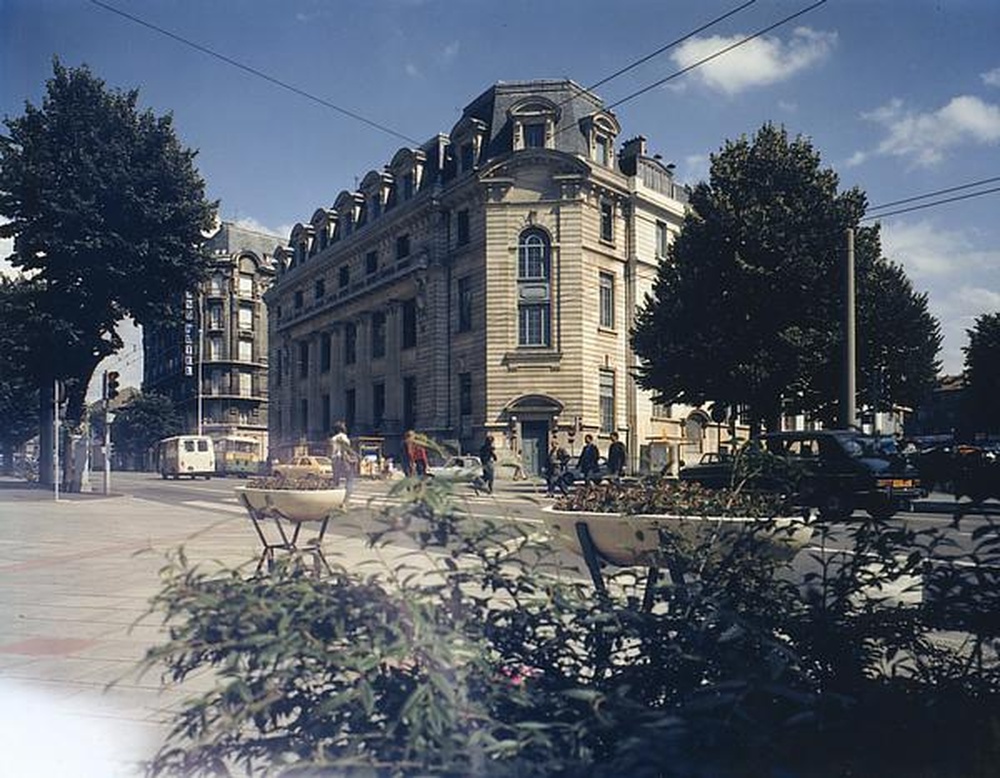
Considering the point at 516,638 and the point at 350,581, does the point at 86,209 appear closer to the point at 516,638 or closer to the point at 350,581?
the point at 350,581

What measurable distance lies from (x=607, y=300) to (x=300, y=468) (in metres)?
13.5

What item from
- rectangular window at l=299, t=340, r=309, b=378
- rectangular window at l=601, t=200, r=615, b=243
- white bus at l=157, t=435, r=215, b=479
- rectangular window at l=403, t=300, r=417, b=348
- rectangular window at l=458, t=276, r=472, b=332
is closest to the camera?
rectangular window at l=299, t=340, r=309, b=378

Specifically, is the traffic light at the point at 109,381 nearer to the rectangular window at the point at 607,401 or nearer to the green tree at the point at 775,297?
the green tree at the point at 775,297

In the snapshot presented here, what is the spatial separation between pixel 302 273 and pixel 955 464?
348 centimetres

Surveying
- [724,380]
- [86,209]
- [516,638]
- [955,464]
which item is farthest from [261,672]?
[724,380]

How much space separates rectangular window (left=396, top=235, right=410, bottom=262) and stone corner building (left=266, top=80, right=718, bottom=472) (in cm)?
2

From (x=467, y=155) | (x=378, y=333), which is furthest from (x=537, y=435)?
(x=378, y=333)

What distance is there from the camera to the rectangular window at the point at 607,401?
23812mm

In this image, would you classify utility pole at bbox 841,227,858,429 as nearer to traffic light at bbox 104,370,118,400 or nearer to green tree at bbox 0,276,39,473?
traffic light at bbox 104,370,118,400

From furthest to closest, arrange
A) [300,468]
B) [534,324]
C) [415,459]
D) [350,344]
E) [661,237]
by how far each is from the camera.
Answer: [534,324], [661,237], [350,344], [300,468], [415,459]

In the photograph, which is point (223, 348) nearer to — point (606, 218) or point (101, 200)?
point (101, 200)

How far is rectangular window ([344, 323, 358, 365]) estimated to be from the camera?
4.30 metres

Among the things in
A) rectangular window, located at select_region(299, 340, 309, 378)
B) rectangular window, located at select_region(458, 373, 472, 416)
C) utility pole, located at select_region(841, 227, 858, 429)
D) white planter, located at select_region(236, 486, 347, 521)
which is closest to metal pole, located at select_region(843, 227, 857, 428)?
utility pole, located at select_region(841, 227, 858, 429)

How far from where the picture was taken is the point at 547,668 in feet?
4.75
